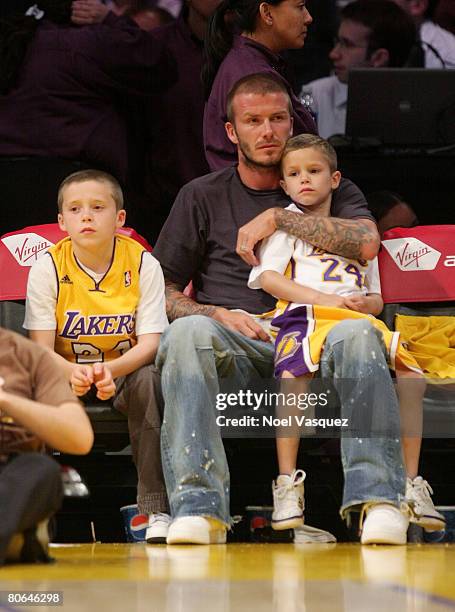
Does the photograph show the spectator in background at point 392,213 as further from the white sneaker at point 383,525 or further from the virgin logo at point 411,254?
the white sneaker at point 383,525

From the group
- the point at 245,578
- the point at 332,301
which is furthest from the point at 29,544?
the point at 332,301

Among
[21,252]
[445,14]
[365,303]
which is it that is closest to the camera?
[365,303]

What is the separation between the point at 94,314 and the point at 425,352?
3.55 ft

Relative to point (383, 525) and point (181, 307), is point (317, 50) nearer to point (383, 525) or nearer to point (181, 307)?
point (181, 307)

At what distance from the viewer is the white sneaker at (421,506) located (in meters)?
3.55

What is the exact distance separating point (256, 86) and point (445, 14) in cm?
292

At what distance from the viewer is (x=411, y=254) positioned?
4.28 m

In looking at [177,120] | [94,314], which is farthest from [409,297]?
[177,120]

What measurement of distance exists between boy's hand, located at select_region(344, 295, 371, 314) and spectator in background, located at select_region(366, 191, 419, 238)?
33.7 inches

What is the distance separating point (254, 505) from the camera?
416 centimetres

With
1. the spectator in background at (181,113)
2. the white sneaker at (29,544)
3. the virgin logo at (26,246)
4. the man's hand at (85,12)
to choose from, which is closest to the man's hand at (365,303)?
the virgin logo at (26,246)

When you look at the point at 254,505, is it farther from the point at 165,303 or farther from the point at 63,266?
the point at 63,266

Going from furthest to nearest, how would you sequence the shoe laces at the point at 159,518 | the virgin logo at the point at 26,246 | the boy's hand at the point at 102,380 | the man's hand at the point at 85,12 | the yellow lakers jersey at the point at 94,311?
the man's hand at the point at 85,12
the virgin logo at the point at 26,246
the yellow lakers jersey at the point at 94,311
the shoe laces at the point at 159,518
the boy's hand at the point at 102,380

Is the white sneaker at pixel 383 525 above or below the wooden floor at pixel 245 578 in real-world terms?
above
